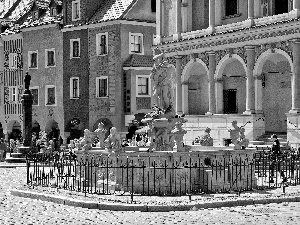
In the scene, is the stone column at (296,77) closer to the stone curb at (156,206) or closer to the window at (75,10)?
the stone curb at (156,206)

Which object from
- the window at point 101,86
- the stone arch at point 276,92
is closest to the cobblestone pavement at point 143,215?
the stone arch at point 276,92

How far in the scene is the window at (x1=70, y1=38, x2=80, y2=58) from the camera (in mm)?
49906

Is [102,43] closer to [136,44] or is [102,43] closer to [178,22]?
[136,44]

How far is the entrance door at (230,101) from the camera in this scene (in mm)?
39781

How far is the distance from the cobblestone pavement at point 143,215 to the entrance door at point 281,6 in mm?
20790

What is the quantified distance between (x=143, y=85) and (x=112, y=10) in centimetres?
591

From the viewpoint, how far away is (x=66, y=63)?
5047cm

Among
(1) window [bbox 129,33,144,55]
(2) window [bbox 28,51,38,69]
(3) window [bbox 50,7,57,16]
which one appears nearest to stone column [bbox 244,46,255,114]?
(1) window [bbox 129,33,144,55]

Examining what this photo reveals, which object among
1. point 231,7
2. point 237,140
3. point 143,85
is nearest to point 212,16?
point 231,7

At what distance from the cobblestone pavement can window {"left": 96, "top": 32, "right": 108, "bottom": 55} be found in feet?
102

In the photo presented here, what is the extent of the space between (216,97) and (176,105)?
12.1 feet

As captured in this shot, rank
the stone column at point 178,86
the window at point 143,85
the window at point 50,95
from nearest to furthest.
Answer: the stone column at point 178,86, the window at point 143,85, the window at point 50,95

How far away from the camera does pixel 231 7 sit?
39.6 m

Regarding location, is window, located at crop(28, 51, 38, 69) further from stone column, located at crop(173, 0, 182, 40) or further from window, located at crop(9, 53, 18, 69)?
stone column, located at crop(173, 0, 182, 40)
